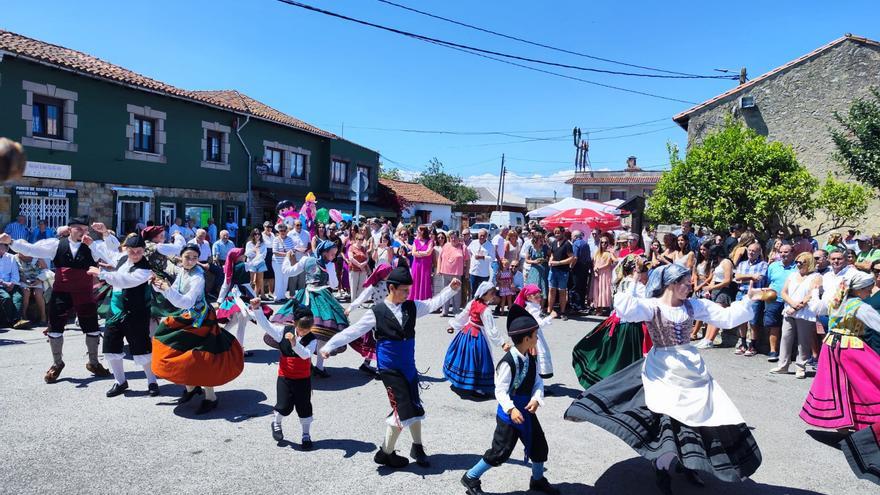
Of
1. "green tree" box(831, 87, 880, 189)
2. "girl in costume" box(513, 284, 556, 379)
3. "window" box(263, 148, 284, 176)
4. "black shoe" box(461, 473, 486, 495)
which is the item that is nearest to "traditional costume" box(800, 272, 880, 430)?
"girl in costume" box(513, 284, 556, 379)

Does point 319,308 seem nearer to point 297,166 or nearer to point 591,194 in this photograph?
point 297,166

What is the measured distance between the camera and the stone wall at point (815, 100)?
63.6 ft

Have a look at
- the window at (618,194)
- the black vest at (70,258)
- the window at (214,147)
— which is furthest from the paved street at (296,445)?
the window at (618,194)

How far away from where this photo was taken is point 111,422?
17.5 feet

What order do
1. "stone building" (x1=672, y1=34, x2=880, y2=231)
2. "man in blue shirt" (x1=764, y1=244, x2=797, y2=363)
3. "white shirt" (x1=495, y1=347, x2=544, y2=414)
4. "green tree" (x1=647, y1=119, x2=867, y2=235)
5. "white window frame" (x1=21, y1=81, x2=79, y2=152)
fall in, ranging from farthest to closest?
"stone building" (x1=672, y1=34, x2=880, y2=231) → "white window frame" (x1=21, y1=81, x2=79, y2=152) → "green tree" (x1=647, y1=119, x2=867, y2=235) → "man in blue shirt" (x1=764, y1=244, x2=797, y2=363) → "white shirt" (x1=495, y1=347, x2=544, y2=414)

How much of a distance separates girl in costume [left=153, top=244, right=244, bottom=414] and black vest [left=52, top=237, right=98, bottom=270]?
156cm

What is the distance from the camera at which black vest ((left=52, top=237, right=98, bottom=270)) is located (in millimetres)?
6602

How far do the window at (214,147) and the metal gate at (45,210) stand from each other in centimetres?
604

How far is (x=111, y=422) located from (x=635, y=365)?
188 inches

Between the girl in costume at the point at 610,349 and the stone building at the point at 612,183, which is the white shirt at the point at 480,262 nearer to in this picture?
the girl in costume at the point at 610,349

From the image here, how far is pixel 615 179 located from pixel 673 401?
51171mm

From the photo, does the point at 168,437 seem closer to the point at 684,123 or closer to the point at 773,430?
the point at 773,430

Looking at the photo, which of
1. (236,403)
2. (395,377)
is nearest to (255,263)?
(236,403)

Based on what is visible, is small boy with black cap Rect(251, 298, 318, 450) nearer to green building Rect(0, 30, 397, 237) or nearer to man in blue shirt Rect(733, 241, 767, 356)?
man in blue shirt Rect(733, 241, 767, 356)
